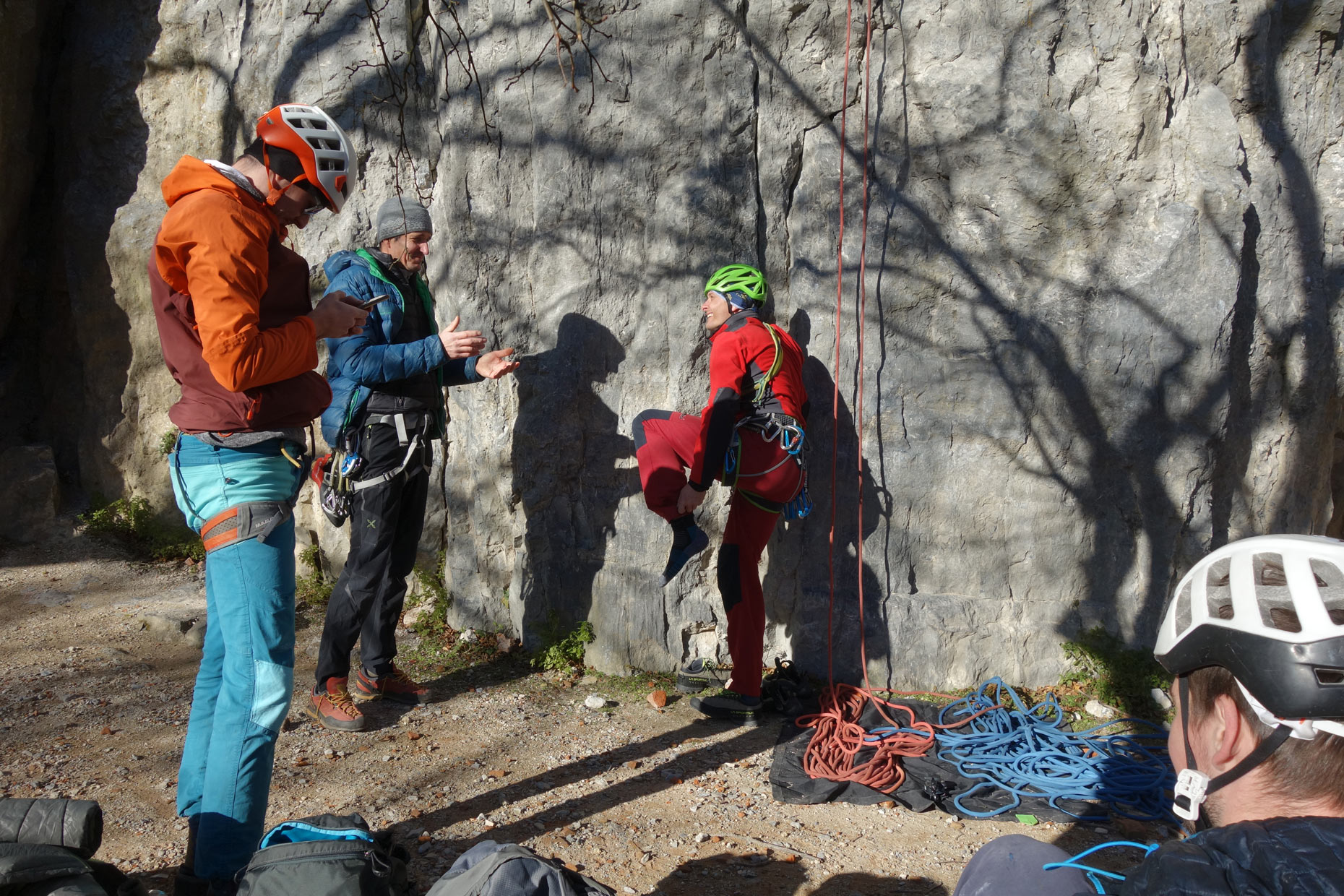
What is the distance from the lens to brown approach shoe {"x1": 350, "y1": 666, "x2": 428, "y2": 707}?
4.20 metres

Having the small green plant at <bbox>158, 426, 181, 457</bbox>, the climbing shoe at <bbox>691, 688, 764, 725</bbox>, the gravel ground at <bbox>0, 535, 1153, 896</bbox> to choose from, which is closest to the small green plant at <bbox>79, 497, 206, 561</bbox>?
the small green plant at <bbox>158, 426, 181, 457</bbox>

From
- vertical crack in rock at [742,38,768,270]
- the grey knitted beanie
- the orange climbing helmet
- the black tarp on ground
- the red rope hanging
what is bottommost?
the black tarp on ground

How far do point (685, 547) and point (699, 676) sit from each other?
2.60 feet

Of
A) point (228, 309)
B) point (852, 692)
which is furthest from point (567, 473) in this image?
point (228, 309)

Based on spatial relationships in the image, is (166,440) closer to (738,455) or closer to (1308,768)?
(738,455)

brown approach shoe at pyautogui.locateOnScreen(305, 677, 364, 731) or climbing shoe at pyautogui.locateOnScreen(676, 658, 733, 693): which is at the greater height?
brown approach shoe at pyautogui.locateOnScreen(305, 677, 364, 731)

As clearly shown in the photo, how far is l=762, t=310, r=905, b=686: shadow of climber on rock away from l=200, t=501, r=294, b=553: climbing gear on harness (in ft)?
8.96

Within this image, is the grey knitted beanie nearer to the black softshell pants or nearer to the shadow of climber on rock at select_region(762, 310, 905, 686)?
the black softshell pants

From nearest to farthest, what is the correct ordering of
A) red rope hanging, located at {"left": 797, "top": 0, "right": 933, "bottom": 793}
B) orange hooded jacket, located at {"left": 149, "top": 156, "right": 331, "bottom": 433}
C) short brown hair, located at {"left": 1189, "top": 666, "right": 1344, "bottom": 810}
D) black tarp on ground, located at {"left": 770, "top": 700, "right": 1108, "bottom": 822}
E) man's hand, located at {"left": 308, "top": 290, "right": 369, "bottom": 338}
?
short brown hair, located at {"left": 1189, "top": 666, "right": 1344, "bottom": 810}
orange hooded jacket, located at {"left": 149, "top": 156, "right": 331, "bottom": 433}
man's hand, located at {"left": 308, "top": 290, "right": 369, "bottom": 338}
black tarp on ground, located at {"left": 770, "top": 700, "right": 1108, "bottom": 822}
red rope hanging, located at {"left": 797, "top": 0, "right": 933, "bottom": 793}

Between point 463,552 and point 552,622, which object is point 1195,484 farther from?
point 463,552

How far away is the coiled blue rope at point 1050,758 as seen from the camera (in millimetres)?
3506

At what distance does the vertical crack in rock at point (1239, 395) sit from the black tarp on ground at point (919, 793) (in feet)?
5.63

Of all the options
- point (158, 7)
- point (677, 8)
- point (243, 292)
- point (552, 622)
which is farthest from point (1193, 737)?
point (158, 7)

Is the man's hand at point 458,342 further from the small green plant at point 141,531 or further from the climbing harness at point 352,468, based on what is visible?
the small green plant at point 141,531
